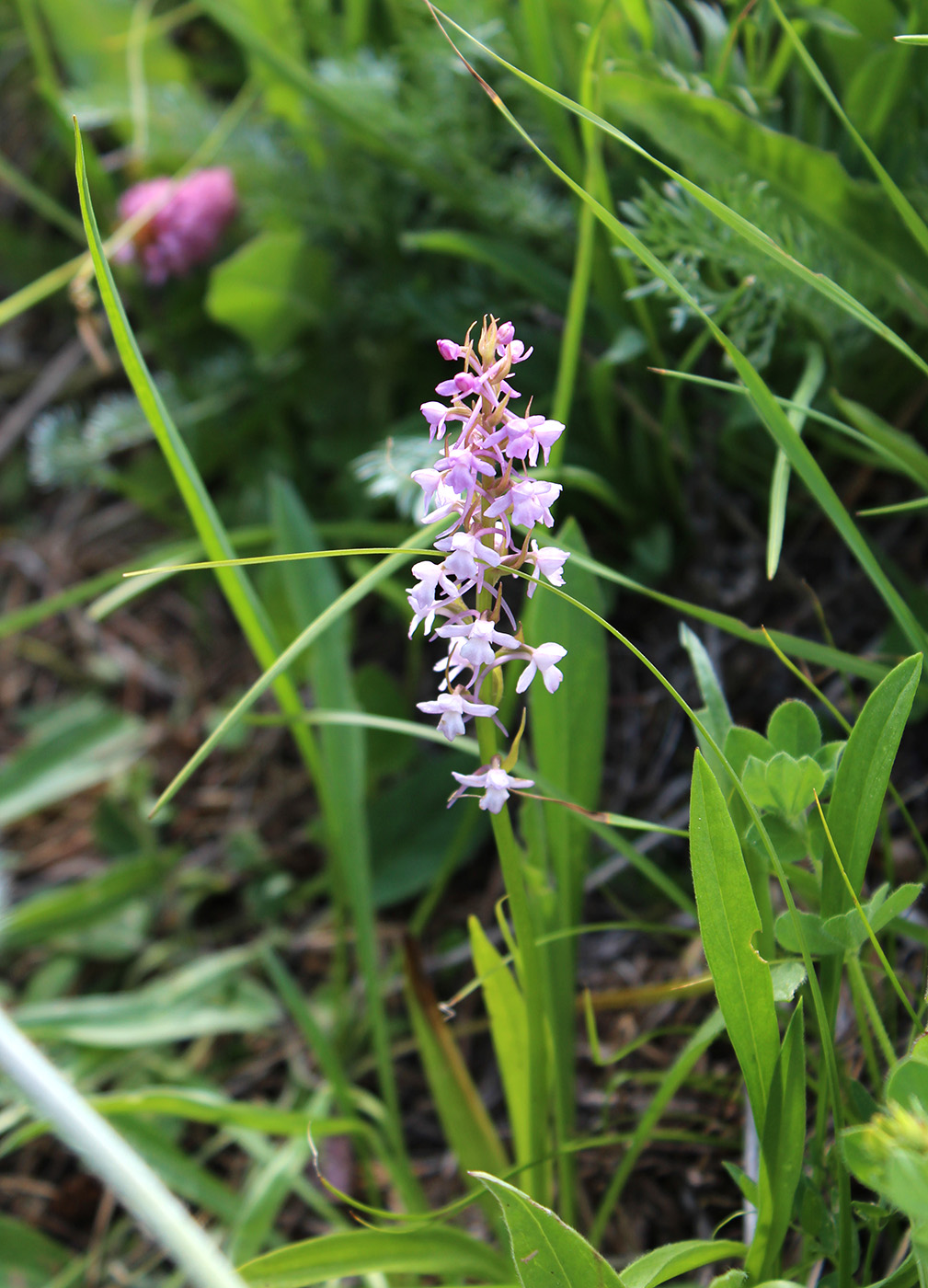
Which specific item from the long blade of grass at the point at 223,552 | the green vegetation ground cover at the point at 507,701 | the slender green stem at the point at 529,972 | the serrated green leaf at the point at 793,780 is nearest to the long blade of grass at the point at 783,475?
the green vegetation ground cover at the point at 507,701

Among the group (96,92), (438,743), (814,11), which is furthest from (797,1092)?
(96,92)

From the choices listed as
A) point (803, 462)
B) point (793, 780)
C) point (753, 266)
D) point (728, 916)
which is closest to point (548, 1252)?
point (728, 916)

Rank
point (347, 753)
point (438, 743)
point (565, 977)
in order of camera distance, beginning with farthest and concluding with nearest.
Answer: point (438, 743), point (347, 753), point (565, 977)

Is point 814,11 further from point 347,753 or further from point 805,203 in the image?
point 347,753

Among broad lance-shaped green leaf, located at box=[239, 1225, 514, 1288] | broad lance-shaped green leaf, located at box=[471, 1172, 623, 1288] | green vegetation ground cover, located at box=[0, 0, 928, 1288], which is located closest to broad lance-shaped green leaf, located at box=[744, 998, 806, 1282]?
green vegetation ground cover, located at box=[0, 0, 928, 1288]

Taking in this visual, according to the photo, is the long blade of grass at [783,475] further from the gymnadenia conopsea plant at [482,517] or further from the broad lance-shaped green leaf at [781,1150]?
the broad lance-shaped green leaf at [781,1150]

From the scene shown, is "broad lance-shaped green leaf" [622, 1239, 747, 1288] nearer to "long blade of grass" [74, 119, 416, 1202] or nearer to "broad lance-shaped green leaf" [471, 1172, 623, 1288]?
"broad lance-shaped green leaf" [471, 1172, 623, 1288]
